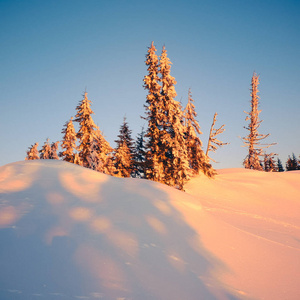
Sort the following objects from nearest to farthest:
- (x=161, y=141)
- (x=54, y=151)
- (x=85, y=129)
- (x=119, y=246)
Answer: (x=119, y=246) → (x=161, y=141) → (x=85, y=129) → (x=54, y=151)

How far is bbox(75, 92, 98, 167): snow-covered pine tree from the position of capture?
78.8 ft

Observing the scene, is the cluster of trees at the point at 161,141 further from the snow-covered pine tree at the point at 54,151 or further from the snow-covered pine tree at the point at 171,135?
the snow-covered pine tree at the point at 54,151

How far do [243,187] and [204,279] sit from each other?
1586 centimetres

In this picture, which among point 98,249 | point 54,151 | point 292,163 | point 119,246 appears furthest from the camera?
point 292,163

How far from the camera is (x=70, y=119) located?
29.7 metres

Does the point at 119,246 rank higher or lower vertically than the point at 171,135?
lower

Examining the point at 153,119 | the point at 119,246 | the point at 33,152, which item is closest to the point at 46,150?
the point at 33,152

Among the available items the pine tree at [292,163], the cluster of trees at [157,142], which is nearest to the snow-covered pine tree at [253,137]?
the cluster of trees at [157,142]

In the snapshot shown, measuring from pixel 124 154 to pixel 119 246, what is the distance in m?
20.6

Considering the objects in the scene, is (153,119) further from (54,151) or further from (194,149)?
(54,151)

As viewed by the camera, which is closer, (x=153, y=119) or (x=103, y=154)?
(x=153, y=119)

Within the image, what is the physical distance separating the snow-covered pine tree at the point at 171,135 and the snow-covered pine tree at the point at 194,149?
1666 millimetres

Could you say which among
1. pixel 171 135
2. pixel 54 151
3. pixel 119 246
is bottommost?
pixel 119 246

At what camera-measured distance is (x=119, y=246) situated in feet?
14.4
